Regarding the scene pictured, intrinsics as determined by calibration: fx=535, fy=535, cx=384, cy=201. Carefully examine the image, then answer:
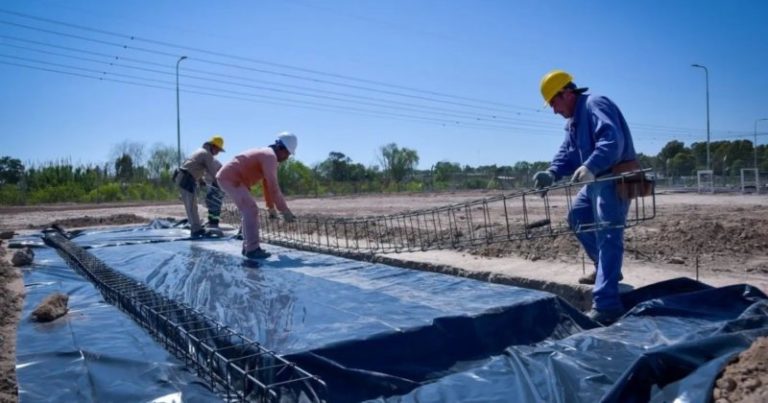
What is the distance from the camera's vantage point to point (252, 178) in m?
6.02

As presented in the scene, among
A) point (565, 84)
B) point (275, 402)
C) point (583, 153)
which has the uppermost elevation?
point (565, 84)

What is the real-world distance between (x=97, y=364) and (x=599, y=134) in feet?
10.4

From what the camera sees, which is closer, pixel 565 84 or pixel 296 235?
pixel 565 84

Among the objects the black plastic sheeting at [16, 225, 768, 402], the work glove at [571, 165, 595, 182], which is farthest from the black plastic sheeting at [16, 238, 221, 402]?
the work glove at [571, 165, 595, 182]

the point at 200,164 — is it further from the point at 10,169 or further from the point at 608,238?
the point at 10,169

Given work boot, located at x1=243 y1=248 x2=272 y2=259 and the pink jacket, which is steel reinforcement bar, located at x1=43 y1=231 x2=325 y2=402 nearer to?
work boot, located at x1=243 y1=248 x2=272 y2=259

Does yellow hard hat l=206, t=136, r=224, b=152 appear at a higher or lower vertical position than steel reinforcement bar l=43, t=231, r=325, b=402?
higher

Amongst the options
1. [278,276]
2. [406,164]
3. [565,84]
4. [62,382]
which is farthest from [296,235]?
[406,164]

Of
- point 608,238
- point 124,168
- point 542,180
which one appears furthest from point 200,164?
point 124,168

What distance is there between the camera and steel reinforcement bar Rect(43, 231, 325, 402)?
7.71 feet

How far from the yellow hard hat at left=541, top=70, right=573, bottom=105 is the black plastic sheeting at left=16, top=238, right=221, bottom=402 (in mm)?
2956

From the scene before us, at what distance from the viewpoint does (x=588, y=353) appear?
2.50 metres

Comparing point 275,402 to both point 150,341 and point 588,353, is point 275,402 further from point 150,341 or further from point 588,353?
point 588,353

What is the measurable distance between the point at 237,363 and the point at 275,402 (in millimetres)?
446
